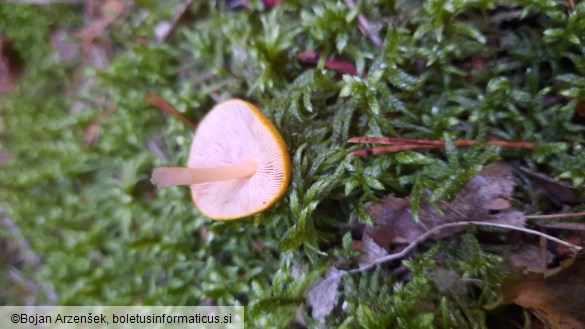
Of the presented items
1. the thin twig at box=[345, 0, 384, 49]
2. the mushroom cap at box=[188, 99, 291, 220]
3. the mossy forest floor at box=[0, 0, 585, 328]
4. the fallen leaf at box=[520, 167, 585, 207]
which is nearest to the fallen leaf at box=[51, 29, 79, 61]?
the mossy forest floor at box=[0, 0, 585, 328]

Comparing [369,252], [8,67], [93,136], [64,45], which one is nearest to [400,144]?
[369,252]

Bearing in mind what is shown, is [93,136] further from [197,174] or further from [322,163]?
[322,163]

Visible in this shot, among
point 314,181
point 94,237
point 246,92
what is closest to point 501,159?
point 314,181

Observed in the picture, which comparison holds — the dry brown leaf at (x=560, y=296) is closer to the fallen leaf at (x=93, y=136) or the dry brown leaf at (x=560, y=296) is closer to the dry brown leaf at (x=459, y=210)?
the dry brown leaf at (x=459, y=210)

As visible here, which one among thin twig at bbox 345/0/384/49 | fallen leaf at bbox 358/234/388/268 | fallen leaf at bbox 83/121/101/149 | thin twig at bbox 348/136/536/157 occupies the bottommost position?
fallen leaf at bbox 83/121/101/149

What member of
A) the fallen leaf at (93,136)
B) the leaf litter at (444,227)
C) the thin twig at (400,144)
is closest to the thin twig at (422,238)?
the leaf litter at (444,227)

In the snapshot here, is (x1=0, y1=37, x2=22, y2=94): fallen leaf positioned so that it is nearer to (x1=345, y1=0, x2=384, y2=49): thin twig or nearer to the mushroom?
the mushroom

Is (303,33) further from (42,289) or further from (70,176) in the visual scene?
(42,289)
